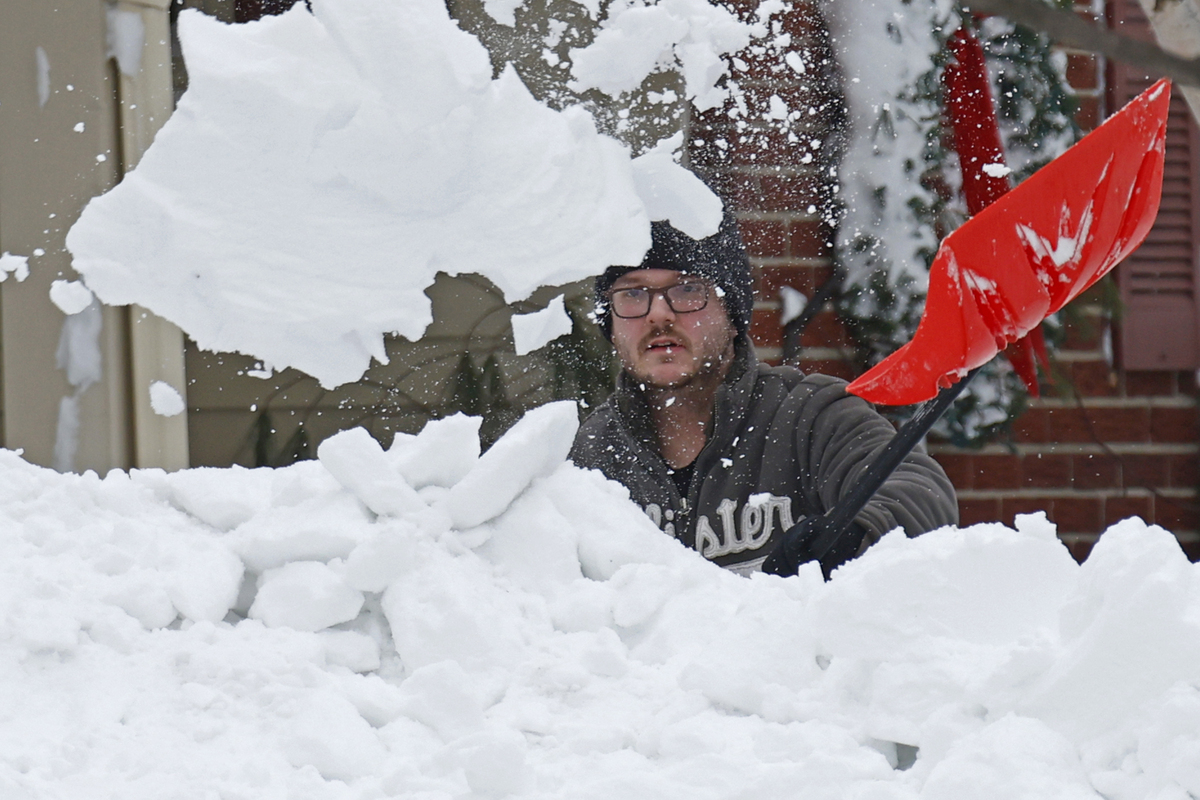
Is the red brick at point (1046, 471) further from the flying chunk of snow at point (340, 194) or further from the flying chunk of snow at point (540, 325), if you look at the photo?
the flying chunk of snow at point (340, 194)

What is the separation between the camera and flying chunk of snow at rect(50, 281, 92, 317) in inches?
69.8

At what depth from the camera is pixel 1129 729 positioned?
0.84 m

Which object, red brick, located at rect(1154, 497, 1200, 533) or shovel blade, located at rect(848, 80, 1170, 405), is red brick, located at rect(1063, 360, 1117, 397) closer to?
red brick, located at rect(1154, 497, 1200, 533)

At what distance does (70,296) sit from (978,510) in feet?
6.69

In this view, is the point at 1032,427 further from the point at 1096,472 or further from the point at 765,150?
the point at 765,150

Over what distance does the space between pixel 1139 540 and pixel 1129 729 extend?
157mm

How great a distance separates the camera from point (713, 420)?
6.88 ft

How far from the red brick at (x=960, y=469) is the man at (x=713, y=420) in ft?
2.63

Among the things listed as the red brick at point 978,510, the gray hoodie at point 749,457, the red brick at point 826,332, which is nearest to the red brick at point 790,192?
the red brick at point 826,332

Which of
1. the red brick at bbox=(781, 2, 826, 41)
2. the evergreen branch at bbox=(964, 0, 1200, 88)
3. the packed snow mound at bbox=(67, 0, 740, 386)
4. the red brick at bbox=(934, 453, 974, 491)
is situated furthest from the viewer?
the red brick at bbox=(934, 453, 974, 491)

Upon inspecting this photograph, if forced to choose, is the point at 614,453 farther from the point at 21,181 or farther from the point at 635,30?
the point at 21,181

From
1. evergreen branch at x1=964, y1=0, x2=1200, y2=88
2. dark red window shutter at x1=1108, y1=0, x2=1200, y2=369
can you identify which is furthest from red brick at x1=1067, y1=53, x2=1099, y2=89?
evergreen branch at x1=964, y1=0, x2=1200, y2=88

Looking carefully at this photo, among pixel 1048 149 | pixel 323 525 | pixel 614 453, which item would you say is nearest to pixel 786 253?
pixel 1048 149

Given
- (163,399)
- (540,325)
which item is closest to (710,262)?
(540,325)
